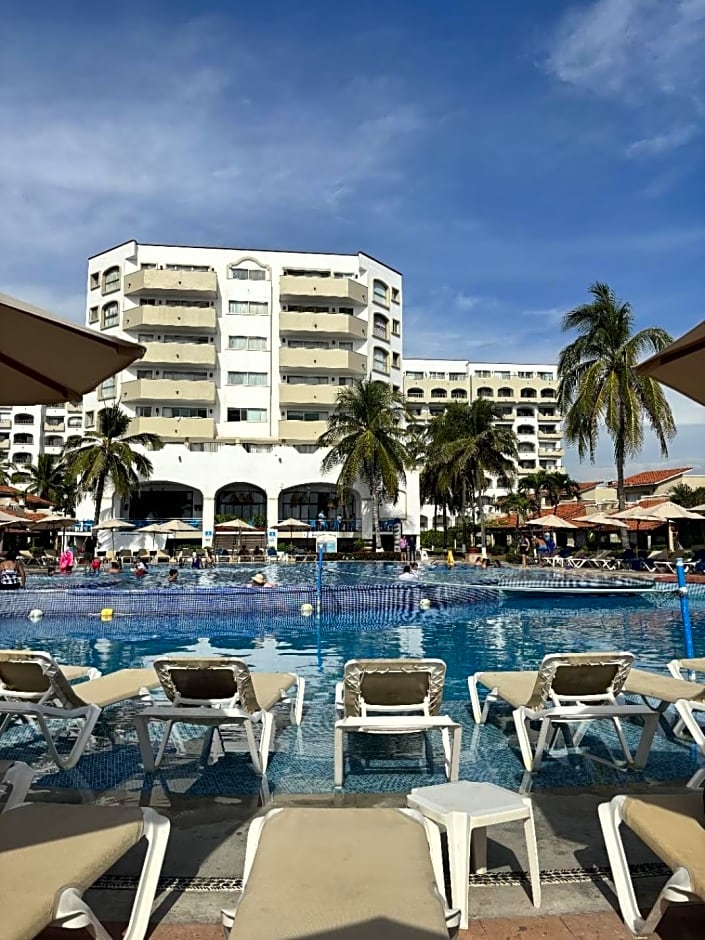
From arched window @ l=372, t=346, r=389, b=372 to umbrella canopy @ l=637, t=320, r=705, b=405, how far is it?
47.8 m

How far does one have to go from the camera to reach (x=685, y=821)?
8.99 feet

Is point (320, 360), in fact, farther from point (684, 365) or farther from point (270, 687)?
point (684, 365)

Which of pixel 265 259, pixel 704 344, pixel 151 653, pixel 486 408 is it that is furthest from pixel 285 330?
pixel 704 344

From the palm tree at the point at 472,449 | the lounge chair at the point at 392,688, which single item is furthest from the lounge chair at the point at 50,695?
the palm tree at the point at 472,449

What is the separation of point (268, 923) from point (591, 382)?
29.5m

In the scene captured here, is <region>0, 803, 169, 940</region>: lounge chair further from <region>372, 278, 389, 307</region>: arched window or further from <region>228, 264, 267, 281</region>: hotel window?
<region>372, 278, 389, 307</region>: arched window

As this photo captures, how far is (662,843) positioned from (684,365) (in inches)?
86.1

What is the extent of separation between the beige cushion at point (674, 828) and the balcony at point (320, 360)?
1831 inches

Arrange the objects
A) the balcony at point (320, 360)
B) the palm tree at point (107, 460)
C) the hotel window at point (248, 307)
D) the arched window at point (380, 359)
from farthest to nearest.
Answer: the arched window at point (380, 359) → the hotel window at point (248, 307) → the balcony at point (320, 360) → the palm tree at point (107, 460)

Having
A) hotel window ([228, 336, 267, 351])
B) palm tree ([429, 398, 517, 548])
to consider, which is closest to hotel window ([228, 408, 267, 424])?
hotel window ([228, 336, 267, 351])

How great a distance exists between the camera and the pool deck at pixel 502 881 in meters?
2.64

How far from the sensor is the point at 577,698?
4.95 m

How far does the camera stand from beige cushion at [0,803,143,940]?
83.1 inches

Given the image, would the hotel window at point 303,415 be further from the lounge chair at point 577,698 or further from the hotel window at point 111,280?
the lounge chair at point 577,698
